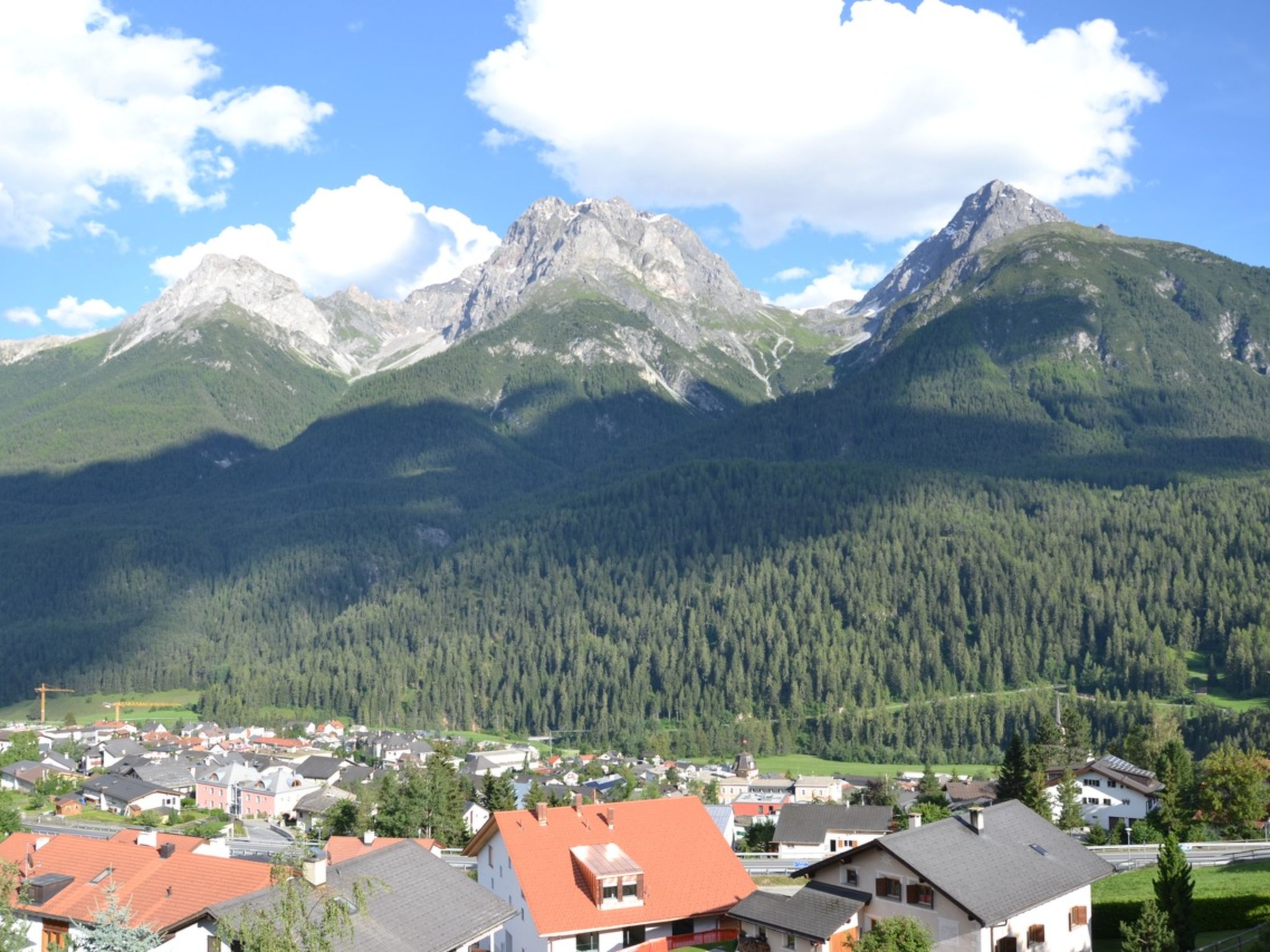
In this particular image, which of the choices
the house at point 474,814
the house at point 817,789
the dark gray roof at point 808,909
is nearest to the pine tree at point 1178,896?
the dark gray roof at point 808,909

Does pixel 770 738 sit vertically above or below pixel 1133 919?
below

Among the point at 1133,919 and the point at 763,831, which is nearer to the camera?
the point at 1133,919

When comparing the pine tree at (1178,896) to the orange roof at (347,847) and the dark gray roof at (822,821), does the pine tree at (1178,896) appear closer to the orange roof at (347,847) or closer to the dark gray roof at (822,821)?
the orange roof at (347,847)

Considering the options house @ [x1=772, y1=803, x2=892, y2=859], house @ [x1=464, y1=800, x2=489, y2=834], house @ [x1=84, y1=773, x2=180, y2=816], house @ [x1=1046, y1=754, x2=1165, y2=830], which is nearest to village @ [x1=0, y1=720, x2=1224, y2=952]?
house @ [x1=772, y1=803, x2=892, y2=859]

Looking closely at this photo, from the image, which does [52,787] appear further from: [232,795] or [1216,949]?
[1216,949]

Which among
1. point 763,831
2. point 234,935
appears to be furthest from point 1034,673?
point 234,935

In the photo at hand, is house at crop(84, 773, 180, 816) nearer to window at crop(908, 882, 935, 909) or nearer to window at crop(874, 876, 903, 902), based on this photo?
window at crop(874, 876, 903, 902)

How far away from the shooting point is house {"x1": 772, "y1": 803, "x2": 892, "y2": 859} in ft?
267

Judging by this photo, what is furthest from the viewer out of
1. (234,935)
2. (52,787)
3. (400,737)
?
(400,737)

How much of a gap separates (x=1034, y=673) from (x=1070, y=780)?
11065 centimetres

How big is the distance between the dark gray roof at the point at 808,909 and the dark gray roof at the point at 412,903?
935 cm

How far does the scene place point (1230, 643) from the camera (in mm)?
179625

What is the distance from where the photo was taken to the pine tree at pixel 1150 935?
3619 centimetres

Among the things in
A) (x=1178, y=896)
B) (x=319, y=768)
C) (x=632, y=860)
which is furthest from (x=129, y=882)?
(x=319, y=768)
